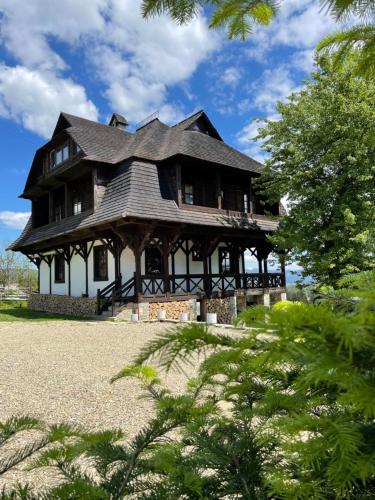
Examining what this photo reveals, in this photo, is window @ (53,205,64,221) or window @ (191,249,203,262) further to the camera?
window @ (53,205,64,221)

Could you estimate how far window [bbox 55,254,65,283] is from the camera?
72.0 feet

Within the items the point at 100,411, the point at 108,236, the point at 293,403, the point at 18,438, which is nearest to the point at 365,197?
the point at 108,236

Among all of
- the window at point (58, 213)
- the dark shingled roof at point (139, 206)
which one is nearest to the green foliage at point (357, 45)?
the dark shingled roof at point (139, 206)

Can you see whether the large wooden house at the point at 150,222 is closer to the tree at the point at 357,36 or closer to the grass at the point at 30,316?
the grass at the point at 30,316

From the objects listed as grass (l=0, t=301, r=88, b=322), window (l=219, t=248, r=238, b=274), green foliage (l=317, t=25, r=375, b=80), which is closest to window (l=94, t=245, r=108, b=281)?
grass (l=0, t=301, r=88, b=322)

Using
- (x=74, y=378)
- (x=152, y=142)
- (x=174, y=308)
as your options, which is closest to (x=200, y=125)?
(x=152, y=142)

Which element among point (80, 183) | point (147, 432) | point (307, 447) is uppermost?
point (80, 183)

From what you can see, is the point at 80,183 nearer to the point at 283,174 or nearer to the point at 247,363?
the point at 283,174

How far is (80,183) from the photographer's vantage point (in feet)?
65.1

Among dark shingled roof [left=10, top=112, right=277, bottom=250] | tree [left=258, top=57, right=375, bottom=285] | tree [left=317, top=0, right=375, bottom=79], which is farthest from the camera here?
dark shingled roof [left=10, top=112, right=277, bottom=250]

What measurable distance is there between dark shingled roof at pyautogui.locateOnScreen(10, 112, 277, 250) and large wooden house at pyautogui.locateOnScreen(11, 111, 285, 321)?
0.06 meters

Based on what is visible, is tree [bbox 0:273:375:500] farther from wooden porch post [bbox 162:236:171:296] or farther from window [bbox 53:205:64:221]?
window [bbox 53:205:64:221]

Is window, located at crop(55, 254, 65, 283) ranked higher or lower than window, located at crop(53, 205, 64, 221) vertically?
lower

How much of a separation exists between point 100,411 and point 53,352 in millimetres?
4666
